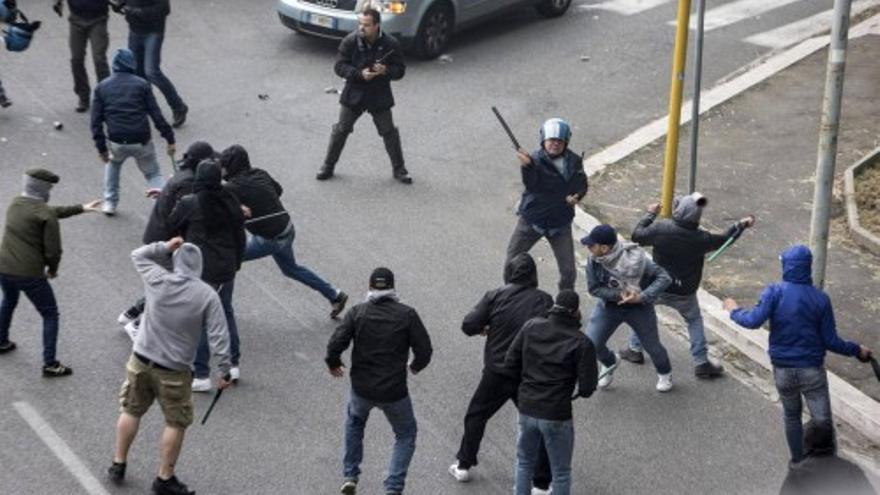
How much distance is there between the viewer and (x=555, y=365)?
27.2 feet

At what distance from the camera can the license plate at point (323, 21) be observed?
17.3m

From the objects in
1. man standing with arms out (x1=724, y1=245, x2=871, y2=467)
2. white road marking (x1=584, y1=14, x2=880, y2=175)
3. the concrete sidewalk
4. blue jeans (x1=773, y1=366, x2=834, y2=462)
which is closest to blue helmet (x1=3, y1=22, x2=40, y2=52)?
white road marking (x1=584, y1=14, x2=880, y2=175)

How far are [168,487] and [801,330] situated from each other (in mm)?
4065

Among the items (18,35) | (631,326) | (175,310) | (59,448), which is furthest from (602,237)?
(18,35)

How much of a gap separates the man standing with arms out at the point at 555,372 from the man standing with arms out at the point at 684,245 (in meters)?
2.10

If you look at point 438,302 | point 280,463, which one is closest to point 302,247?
point 438,302

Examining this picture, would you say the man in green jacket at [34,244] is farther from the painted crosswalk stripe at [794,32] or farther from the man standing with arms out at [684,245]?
the painted crosswalk stripe at [794,32]

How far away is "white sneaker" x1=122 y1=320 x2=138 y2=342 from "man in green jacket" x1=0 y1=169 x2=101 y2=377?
2.69 feet

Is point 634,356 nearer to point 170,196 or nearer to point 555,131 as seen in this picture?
point 555,131

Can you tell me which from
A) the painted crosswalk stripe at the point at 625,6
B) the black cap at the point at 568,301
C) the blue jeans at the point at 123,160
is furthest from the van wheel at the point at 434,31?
the black cap at the point at 568,301

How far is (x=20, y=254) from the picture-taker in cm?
972

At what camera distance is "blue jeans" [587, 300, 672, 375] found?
395 inches

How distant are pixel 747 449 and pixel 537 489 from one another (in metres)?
1.65

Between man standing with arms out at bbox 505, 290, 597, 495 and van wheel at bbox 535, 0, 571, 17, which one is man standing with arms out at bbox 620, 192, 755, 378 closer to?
man standing with arms out at bbox 505, 290, 597, 495
